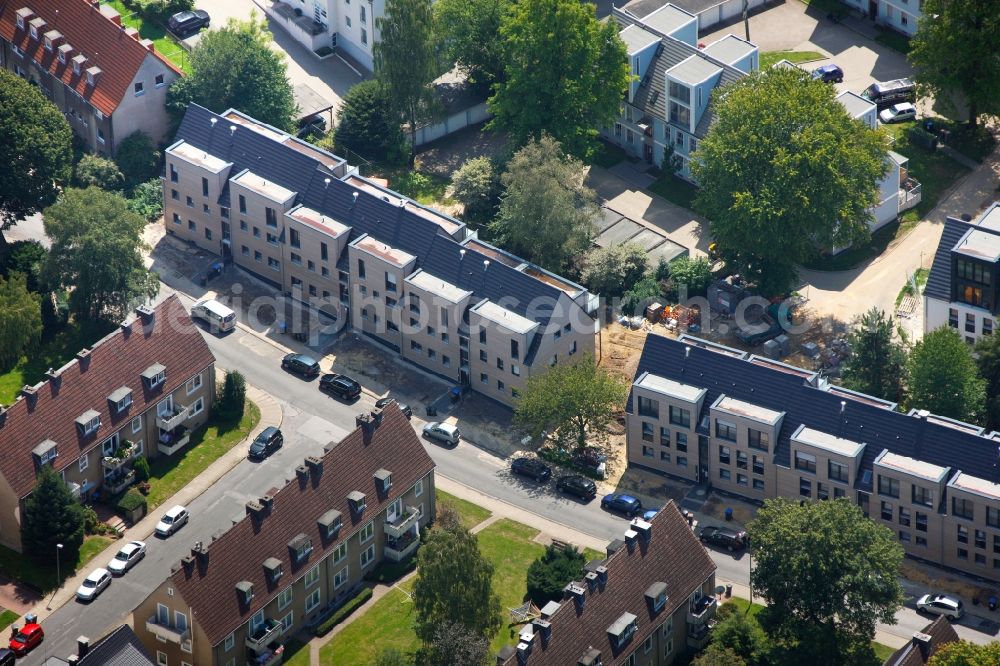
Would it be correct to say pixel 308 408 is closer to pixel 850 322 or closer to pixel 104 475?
pixel 104 475

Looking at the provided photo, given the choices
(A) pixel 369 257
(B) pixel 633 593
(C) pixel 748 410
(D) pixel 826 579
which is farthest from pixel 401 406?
(D) pixel 826 579

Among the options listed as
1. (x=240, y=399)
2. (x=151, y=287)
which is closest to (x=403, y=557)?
(x=240, y=399)

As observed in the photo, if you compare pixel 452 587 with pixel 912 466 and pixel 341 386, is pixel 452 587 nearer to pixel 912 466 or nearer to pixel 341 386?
pixel 341 386

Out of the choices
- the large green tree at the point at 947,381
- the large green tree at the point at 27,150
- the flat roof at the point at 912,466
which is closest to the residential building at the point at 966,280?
the large green tree at the point at 947,381

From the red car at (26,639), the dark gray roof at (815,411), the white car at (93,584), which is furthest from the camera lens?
the dark gray roof at (815,411)

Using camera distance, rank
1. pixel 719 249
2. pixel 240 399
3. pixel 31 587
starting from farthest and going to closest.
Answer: pixel 719 249 < pixel 240 399 < pixel 31 587

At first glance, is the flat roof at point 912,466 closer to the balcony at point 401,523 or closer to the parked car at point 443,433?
the parked car at point 443,433
